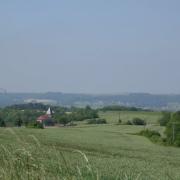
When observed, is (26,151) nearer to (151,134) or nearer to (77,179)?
(77,179)

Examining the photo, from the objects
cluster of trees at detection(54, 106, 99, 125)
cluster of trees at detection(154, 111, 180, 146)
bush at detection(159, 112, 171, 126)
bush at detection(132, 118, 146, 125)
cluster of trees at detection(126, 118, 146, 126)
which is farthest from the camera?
cluster of trees at detection(54, 106, 99, 125)

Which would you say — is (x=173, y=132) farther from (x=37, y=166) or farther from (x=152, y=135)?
(x=37, y=166)

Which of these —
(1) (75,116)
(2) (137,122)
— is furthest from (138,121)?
(1) (75,116)

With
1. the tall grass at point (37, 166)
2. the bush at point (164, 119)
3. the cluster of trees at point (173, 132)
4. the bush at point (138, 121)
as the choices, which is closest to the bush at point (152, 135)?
the cluster of trees at point (173, 132)

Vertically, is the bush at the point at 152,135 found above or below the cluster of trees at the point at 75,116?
below

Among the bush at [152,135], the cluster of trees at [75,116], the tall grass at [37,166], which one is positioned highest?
the tall grass at [37,166]

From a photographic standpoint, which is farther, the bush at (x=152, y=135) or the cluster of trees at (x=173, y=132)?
the bush at (x=152, y=135)

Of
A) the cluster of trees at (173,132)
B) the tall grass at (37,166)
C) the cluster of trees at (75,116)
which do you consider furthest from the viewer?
the cluster of trees at (75,116)

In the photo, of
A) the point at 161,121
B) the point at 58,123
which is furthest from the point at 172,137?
the point at 58,123

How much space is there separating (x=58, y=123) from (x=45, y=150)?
9756 centimetres

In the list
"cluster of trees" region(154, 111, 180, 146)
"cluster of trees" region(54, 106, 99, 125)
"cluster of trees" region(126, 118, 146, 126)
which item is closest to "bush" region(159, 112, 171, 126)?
"cluster of trees" region(126, 118, 146, 126)

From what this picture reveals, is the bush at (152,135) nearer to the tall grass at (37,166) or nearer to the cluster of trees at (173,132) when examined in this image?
the cluster of trees at (173,132)

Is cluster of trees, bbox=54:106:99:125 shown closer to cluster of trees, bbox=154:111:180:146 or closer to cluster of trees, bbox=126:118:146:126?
cluster of trees, bbox=126:118:146:126

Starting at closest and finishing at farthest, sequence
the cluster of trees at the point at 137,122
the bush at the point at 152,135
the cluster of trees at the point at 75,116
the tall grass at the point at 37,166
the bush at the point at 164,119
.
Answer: the tall grass at the point at 37,166 < the bush at the point at 152,135 < the bush at the point at 164,119 < the cluster of trees at the point at 137,122 < the cluster of trees at the point at 75,116
